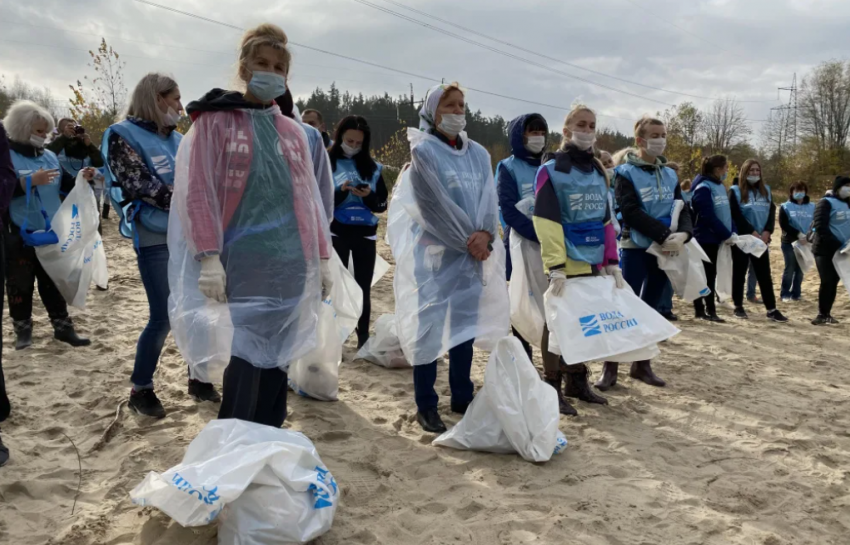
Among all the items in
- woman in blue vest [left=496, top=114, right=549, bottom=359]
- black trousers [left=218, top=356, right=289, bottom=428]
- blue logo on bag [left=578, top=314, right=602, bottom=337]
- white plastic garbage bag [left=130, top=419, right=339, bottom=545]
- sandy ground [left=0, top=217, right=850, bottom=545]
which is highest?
woman in blue vest [left=496, top=114, right=549, bottom=359]

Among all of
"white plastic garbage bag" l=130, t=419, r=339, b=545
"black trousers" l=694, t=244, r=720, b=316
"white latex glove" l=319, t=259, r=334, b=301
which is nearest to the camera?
"white plastic garbage bag" l=130, t=419, r=339, b=545

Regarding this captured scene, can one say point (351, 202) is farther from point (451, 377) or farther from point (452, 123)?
point (451, 377)

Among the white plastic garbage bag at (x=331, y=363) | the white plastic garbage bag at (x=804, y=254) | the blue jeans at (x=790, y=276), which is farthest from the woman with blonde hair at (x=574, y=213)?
the blue jeans at (x=790, y=276)

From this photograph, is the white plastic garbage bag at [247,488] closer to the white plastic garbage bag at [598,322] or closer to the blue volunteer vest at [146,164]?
the blue volunteer vest at [146,164]

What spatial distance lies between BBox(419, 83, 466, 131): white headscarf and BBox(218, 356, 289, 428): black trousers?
5.54 feet

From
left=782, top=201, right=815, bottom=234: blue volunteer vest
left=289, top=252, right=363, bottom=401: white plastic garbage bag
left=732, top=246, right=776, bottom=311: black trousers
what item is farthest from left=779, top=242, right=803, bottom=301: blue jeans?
left=289, top=252, right=363, bottom=401: white plastic garbage bag

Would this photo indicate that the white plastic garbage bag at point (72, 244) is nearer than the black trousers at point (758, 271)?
Yes

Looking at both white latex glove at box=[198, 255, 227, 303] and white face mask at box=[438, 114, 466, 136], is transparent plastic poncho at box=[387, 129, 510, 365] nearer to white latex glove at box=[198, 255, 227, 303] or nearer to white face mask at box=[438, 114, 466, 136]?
white face mask at box=[438, 114, 466, 136]

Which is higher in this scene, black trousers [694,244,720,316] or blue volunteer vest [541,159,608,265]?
blue volunteer vest [541,159,608,265]

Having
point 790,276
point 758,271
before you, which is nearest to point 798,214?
Result: point 790,276

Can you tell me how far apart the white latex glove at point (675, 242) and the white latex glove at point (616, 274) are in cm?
92

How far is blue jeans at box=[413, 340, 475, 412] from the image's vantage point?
331 cm

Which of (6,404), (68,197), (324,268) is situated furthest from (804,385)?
(68,197)

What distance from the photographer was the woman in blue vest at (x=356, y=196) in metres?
4.63
